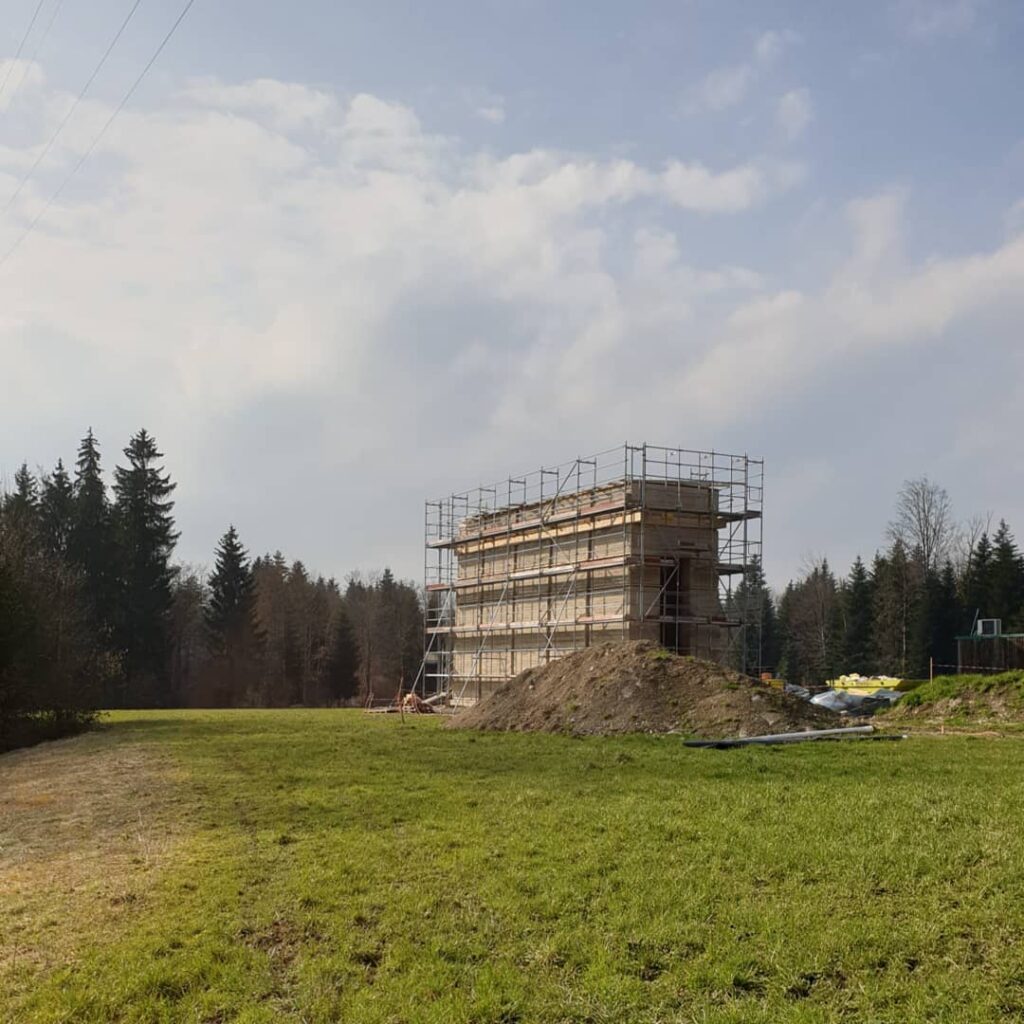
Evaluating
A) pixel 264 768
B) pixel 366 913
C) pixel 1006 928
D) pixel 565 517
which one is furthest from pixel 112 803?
pixel 565 517

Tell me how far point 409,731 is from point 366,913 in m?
17.1

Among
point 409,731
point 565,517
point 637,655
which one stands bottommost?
point 409,731

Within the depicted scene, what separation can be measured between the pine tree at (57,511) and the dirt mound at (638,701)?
4192cm

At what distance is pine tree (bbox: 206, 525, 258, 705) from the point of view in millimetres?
64625

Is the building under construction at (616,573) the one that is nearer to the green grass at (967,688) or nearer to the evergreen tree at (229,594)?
the green grass at (967,688)

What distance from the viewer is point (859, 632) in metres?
Result: 60.9

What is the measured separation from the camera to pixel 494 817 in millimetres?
10742

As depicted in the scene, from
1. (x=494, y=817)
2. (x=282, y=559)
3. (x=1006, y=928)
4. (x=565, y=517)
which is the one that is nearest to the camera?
(x=1006, y=928)

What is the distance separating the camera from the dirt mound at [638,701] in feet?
65.1

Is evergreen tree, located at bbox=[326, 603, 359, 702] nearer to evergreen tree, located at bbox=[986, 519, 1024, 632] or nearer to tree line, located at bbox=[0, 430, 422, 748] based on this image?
tree line, located at bbox=[0, 430, 422, 748]

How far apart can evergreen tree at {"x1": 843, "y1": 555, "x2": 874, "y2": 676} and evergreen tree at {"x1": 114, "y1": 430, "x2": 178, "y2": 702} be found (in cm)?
4127

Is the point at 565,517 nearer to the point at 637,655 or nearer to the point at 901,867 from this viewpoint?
the point at 637,655

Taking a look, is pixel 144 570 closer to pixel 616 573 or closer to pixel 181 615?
pixel 181 615

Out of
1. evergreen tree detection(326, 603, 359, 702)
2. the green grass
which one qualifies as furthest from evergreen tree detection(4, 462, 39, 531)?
the green grass
